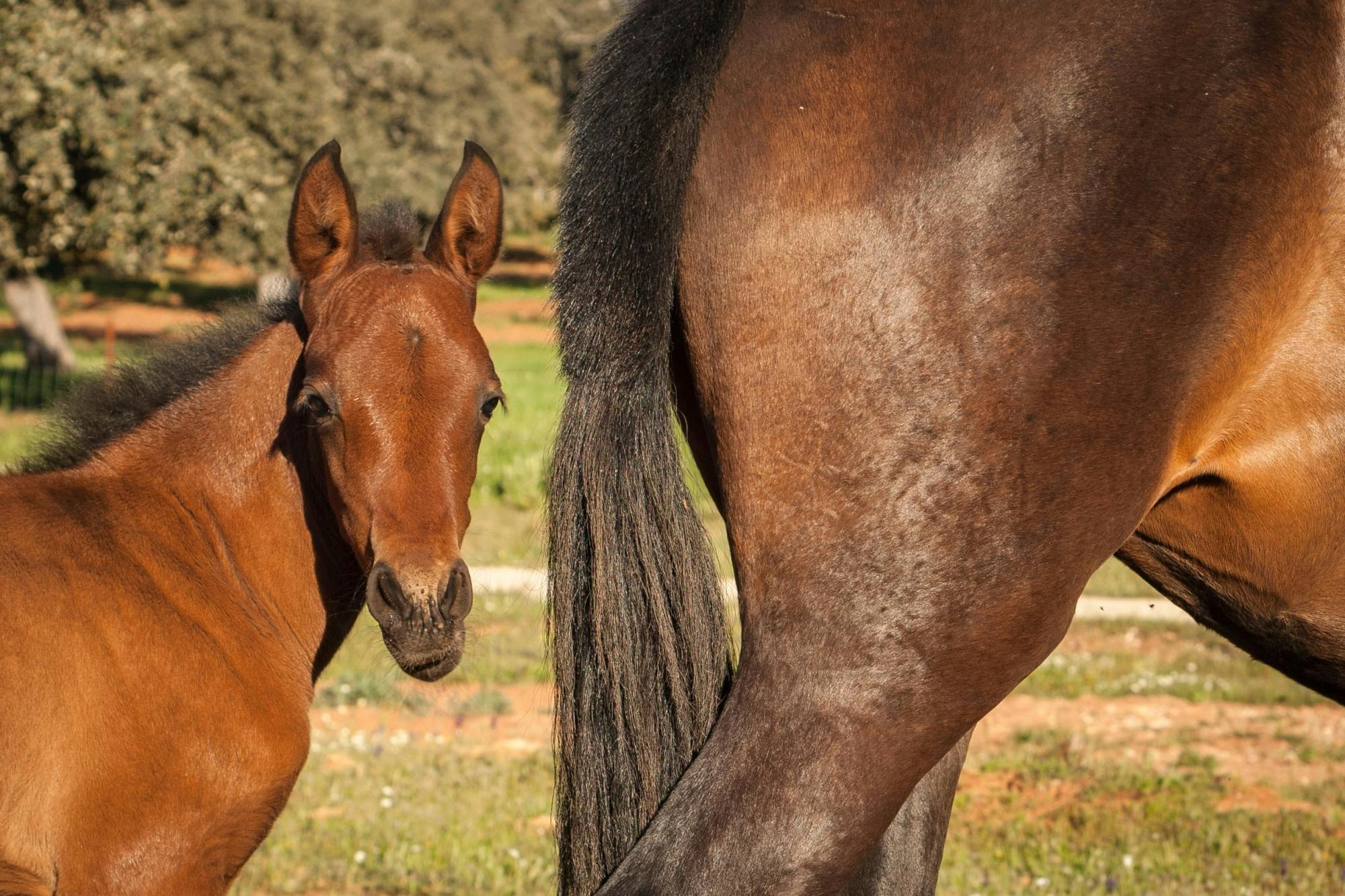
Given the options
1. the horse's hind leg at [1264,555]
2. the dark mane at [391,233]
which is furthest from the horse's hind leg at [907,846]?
the dark mane at [391,233]

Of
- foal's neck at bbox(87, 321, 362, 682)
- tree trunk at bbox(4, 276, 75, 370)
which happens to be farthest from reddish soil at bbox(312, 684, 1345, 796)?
tree trunk at bbox(4, 276, 75, 370)

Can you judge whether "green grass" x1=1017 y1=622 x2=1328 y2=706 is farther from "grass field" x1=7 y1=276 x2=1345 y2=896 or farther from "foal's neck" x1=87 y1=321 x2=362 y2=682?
"foal's neck" x1=87 y1=321 x2=362 y2=682

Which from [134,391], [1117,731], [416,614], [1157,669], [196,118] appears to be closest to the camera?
[416,614]

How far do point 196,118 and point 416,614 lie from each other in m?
16.9

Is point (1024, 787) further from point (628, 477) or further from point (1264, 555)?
point (628, 477)

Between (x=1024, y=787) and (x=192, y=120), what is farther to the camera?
(x=192, y=120)

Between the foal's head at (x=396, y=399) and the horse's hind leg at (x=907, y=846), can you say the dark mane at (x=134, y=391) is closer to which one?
the foal's head at (x=396, y=399)

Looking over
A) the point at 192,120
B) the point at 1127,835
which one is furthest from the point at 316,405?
the point at 192,120

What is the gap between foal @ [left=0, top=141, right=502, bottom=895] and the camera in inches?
99.3

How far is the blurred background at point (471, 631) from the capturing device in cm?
459

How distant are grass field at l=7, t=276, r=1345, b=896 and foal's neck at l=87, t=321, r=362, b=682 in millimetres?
179

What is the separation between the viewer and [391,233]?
3139 millimetres

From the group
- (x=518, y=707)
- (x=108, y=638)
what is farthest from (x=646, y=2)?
(x=518, y=707)

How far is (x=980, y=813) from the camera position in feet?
17.2
